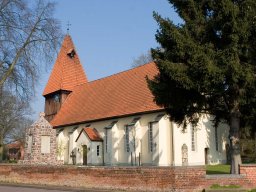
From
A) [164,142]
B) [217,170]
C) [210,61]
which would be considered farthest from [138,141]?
[210,61]

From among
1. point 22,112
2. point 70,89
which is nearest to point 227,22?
point 70,89

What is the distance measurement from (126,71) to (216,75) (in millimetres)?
24027

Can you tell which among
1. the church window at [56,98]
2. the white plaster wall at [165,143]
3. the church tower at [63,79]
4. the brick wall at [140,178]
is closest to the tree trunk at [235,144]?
the brick wall at [140,178]

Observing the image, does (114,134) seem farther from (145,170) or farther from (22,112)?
(22,112)

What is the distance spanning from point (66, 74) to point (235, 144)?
3163 centimetres

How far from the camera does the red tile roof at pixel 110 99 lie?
103ft

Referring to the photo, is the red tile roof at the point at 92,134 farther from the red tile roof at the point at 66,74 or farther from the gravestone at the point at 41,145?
the red tile roof at the point at 66,74

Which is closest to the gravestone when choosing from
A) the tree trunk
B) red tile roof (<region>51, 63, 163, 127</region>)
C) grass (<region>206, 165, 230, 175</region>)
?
red tile roof (<region>51, 63, 163, 127</region>)

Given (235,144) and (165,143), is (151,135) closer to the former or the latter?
(165,143)

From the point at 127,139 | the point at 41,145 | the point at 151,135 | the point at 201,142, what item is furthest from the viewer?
the point at 127,139

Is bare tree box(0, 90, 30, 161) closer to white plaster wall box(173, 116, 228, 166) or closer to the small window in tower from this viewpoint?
the small window in tower

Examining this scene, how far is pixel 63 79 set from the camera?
44438 mm

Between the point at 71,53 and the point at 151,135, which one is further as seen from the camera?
Result: the point at 71,53

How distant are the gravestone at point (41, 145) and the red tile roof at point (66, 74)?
17510 millimetres
